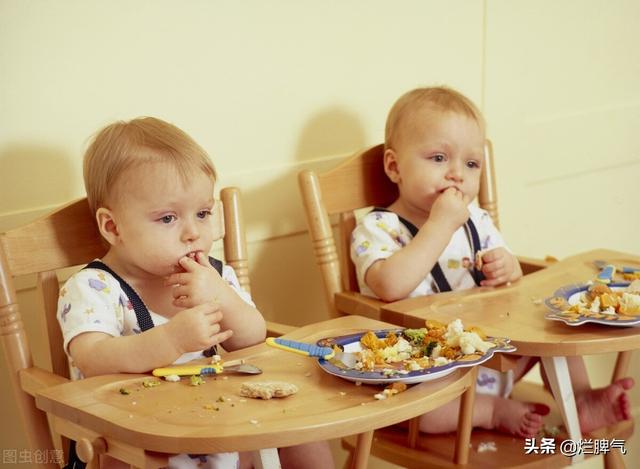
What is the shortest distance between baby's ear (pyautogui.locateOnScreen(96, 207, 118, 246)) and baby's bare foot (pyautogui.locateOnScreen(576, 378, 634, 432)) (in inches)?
37.6

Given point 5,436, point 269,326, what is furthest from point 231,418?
point 5,436

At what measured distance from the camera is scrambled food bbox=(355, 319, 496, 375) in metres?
1.43

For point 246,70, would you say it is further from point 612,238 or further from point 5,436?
point 612,238

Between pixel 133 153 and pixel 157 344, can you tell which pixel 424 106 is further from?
pixel 157 344

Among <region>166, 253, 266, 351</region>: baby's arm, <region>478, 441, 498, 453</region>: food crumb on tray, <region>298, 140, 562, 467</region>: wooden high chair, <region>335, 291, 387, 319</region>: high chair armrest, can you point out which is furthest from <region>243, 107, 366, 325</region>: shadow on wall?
<region>478, 441, 498, 453</region>: food crumb on tray

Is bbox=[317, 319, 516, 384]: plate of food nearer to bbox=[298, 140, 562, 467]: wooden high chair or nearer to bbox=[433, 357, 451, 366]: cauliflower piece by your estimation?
bbox=[433, 357, 451, 366]: cauliflower piece

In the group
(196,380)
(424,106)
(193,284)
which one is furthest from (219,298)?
(424,106)

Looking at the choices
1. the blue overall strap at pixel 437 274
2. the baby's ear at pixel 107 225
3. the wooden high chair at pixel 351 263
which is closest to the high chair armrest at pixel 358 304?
the wooden high chair at pixel 351 263

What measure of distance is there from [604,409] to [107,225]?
1.01 metres

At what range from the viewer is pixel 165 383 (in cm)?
146

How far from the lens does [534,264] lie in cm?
212

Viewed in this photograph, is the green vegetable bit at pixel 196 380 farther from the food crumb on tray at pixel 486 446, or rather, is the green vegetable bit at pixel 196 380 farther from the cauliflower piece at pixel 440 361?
the food crumb on tray at pixel 486 446

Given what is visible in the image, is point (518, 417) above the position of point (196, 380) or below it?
below

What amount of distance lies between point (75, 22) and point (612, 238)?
1803 mm
